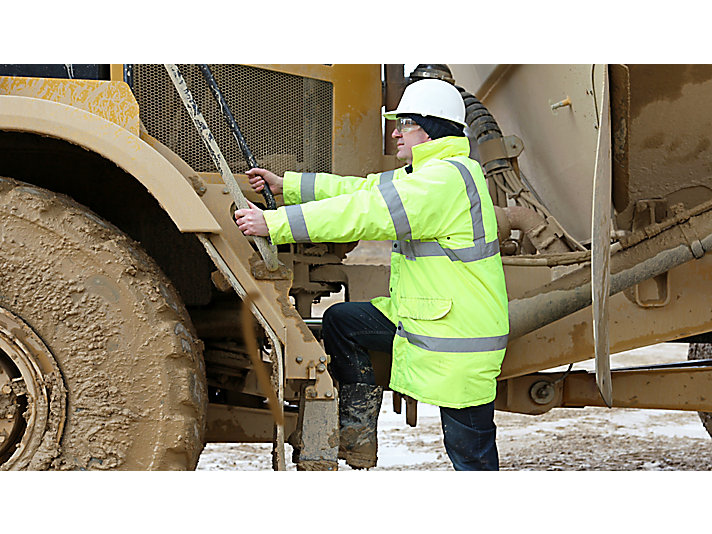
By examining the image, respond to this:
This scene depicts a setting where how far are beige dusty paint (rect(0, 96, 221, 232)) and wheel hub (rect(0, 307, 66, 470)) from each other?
1.69 feet

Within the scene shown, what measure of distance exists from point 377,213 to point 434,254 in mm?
256

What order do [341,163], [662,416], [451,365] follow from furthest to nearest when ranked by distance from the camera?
[662,416] < [341,163] < [451,365]

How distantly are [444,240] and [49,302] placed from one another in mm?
1139

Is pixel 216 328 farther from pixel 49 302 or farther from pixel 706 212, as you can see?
pixel 706 212

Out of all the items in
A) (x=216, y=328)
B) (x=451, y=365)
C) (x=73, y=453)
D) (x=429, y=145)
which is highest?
(x=429, y=145)

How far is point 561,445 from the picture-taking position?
4.55 metres

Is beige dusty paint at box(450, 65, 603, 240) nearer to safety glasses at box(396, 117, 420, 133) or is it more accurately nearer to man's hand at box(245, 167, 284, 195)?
safety glasses at box(396, 117, 420, 133)

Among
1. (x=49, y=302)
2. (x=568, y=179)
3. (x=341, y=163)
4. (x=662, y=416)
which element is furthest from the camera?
(x=662, y=416)

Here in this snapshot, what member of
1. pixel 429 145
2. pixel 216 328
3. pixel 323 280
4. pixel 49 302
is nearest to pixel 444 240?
pixel 429 145

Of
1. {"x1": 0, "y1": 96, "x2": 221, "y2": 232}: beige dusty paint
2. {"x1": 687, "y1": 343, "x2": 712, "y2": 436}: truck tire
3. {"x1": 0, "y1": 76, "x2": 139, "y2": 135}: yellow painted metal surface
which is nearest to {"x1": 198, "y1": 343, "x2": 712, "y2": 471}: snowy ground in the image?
{"x1": 687, "y1": 343, "x2": 712, "y2": 436}: truck tire

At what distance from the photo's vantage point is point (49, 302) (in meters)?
2.07

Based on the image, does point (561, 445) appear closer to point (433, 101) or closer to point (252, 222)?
point (433, 101)

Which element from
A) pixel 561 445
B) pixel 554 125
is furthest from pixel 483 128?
pixel 561 445

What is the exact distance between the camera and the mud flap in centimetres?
218
